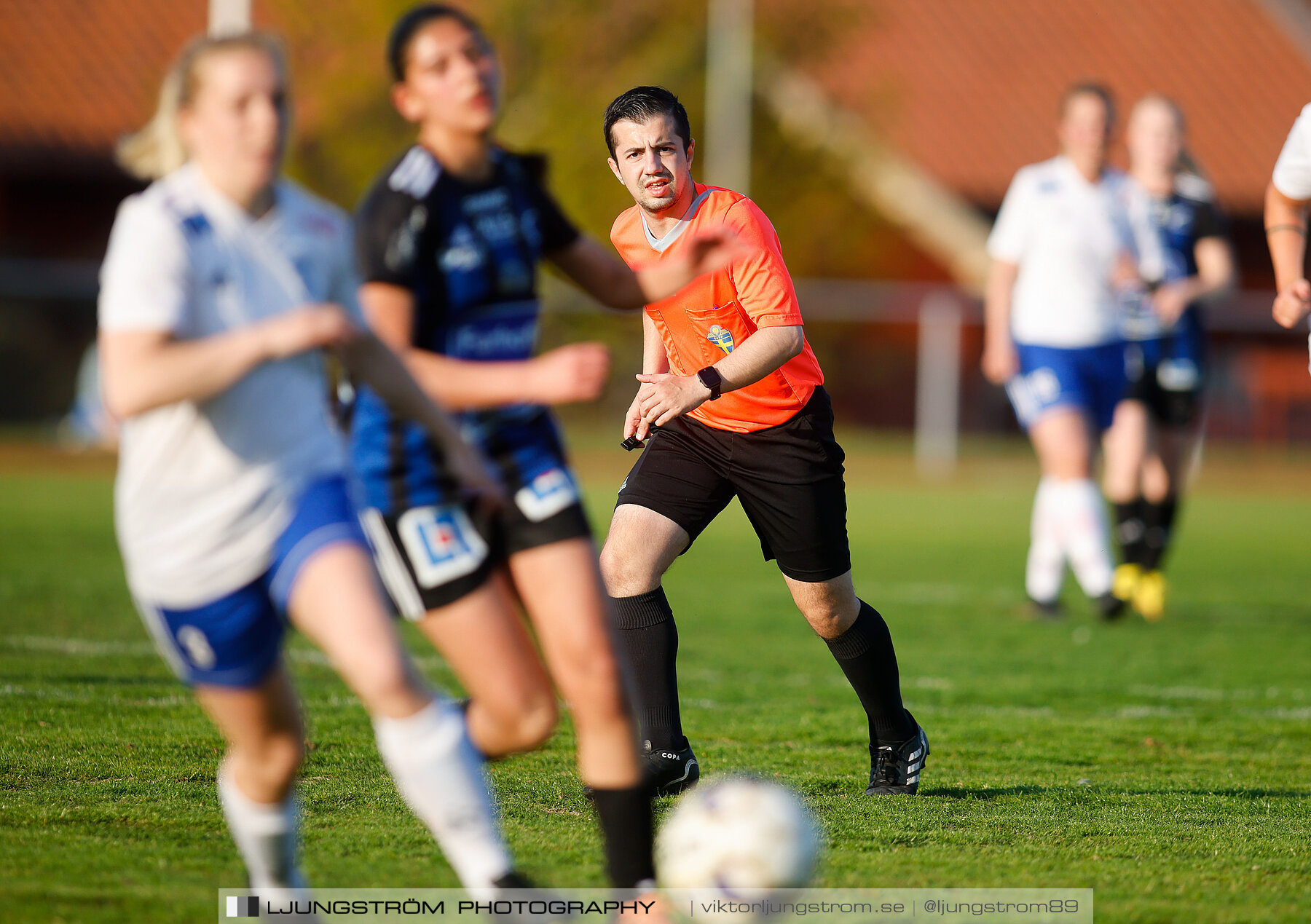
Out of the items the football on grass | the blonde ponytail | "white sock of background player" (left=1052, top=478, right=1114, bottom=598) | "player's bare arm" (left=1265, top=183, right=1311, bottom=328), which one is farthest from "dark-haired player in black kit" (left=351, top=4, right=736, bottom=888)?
"white sock of background player" (left=1052, top=478, right=1114, bottom=598)

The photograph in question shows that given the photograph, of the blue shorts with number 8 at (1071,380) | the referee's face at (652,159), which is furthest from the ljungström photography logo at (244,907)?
the blue shorts with number 8 at (1071,380)

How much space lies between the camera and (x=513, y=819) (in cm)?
445

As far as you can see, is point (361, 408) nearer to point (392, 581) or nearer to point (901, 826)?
point (392, 581)

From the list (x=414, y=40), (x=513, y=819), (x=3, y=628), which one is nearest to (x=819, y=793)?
(x=513, y=819)

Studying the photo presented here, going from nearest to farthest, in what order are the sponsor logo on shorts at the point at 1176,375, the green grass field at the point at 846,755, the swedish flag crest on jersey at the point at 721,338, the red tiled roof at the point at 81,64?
the green grass field at the point at 846,755 → the swedish flag crest on jersey at the point at 721,338 → the sponsor logo on shorts at the point at 1176,375 → the red tiled roof at the point at 81,64

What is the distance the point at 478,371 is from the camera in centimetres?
324

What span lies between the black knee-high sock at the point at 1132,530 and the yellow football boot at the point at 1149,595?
111mm

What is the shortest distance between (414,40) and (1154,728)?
4.37 metres

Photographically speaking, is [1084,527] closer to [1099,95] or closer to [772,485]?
[1099,95]

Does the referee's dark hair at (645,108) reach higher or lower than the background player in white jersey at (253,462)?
higher

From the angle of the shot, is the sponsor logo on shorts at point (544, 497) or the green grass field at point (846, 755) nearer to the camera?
the sponsor logo on shorts at point (544, 497)

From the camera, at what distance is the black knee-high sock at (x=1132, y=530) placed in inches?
373

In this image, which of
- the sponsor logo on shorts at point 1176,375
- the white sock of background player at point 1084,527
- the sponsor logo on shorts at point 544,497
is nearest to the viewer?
the sponsor logo on shorts at point 544,497

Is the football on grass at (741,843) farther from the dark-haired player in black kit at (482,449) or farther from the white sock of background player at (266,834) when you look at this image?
the white sock of background player at (266,834)
